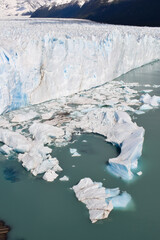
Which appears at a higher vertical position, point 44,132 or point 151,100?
point 44,132

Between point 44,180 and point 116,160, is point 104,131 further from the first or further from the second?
point 44,180

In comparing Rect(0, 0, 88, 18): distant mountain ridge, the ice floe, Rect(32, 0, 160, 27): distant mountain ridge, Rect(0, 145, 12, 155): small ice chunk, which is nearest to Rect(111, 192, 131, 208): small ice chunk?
the ice floe

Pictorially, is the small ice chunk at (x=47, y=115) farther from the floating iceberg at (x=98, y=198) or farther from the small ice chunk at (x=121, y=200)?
the small ice chunk at (x=121, y=200)

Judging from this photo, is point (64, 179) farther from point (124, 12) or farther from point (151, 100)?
point (124, 12)

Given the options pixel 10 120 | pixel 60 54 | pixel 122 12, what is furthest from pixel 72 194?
pixel 122 12

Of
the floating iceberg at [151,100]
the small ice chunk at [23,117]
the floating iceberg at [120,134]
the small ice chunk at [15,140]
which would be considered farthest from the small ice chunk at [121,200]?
the floating iceberg at [151,100]

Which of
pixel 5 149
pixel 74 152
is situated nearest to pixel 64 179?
pixel 74 152
